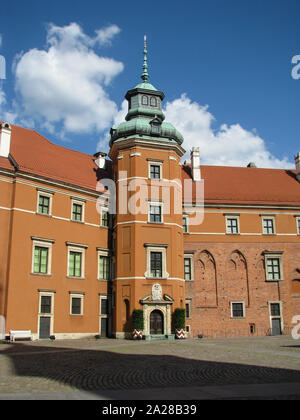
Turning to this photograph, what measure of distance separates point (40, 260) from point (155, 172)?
11.0m

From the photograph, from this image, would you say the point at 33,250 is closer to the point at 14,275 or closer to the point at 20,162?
the point at 14,275

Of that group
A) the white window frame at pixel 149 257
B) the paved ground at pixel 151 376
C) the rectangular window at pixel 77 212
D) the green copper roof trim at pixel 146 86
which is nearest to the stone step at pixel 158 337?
the white window frame at pixel 149 257

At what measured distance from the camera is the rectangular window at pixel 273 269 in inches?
1417

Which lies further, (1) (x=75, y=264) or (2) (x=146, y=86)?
(2) (x=146, y=86)

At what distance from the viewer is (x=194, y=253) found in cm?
3516

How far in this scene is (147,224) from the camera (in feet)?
104

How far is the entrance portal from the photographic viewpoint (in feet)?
98.6

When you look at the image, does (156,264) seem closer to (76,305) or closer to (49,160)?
(76,305)

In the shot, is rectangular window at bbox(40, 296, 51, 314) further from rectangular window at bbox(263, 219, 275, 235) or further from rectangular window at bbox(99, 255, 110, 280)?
rectangular window at bbox(263, 219, 275, 235)

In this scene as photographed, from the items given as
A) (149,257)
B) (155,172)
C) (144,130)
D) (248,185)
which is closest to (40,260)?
(149,257)

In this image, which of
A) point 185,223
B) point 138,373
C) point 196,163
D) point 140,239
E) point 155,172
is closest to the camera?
point 138,373

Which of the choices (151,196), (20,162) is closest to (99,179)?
(151,196)

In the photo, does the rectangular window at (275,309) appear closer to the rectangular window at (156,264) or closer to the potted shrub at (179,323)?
the potted shrub at (179,323)

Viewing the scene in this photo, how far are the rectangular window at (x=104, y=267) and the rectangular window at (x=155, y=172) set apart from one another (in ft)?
23.8
